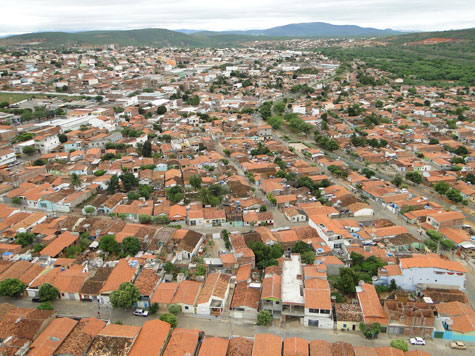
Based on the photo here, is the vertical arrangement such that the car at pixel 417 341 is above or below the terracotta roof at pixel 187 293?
below

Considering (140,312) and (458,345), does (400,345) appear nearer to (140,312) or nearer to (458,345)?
(458,345)

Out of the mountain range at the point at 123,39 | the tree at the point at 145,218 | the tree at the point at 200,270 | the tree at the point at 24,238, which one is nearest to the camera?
the tree at the point at 200,270


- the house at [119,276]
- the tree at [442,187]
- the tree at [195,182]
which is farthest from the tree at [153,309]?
the tree at [442,187]

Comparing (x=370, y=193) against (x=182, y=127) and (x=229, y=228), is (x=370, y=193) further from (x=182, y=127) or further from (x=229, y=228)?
(x=182, y=127)

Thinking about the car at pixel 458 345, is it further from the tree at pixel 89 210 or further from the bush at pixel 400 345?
the tree at pixel 89 210

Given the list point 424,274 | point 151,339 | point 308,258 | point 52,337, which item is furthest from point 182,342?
point 424,274

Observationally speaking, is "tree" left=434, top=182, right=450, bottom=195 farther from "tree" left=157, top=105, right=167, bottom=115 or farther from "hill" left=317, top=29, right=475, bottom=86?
"hill" left=317, top=29, right=475, bottom=86
